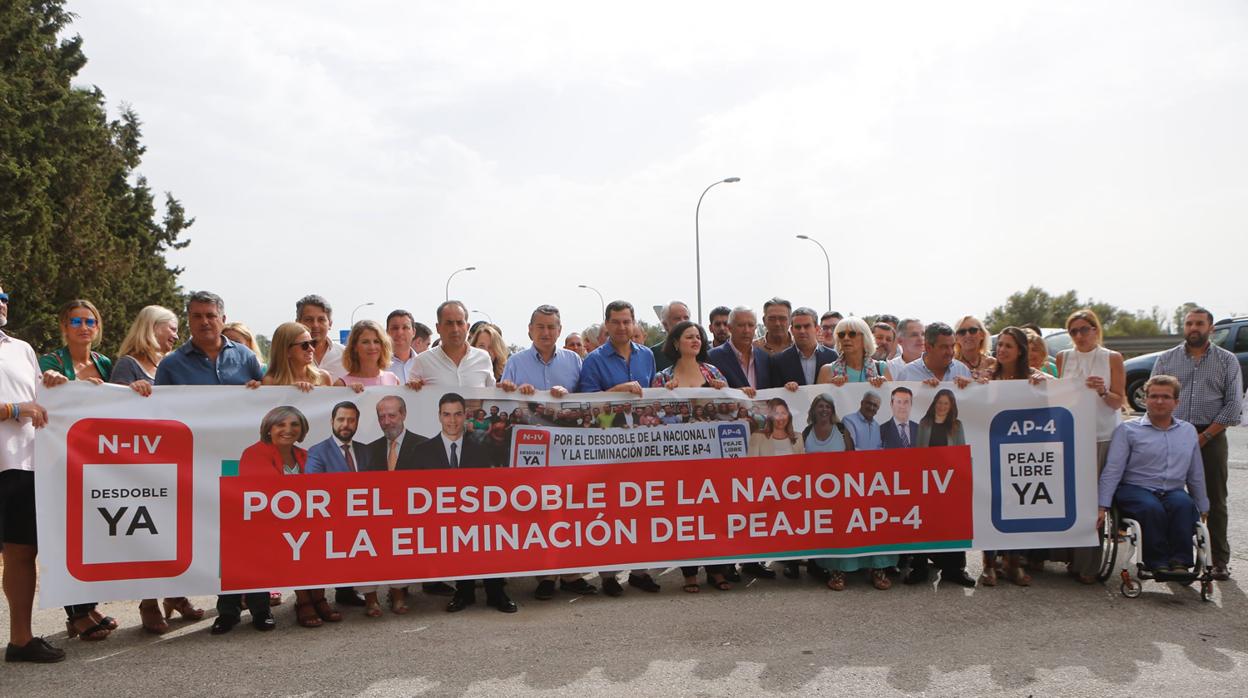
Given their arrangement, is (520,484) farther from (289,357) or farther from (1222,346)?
(1222,346)

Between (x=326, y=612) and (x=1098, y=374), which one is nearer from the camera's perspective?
(x=326, y=612)

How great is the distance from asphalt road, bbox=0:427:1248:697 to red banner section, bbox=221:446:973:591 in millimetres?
294

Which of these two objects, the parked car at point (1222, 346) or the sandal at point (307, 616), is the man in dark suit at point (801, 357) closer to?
the sandal at point (307, 616)

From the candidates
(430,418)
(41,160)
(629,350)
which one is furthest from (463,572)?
(41,160)

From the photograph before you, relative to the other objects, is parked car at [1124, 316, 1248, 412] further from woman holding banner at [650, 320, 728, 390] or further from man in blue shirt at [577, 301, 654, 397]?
man in blue shirt at [577, 301, 654, 397]

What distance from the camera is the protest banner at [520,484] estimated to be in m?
5.01

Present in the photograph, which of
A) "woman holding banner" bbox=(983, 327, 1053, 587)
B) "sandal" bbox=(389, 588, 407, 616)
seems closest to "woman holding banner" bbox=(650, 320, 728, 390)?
"woman holding banner" bbox=(983, 327, 1053, 587)

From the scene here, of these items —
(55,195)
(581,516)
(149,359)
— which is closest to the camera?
(149,359)

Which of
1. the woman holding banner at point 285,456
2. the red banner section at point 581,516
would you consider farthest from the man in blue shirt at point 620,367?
the woman holding banner at point 285,456

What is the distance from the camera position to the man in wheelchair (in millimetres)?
5262

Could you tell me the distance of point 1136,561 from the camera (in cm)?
549

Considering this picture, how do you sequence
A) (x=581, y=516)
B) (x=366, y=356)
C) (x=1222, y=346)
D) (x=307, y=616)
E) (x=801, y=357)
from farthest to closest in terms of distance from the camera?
(x=1222, y=346) < (x=801, y=357) < (x=366, y=356) < (x=581, y=516) < (x=307, y=616)

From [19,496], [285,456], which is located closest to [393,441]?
[285,456]

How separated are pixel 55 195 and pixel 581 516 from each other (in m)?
21.5
